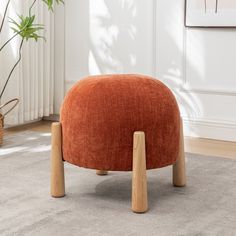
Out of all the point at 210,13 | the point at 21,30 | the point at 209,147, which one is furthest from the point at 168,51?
the point at 21,30

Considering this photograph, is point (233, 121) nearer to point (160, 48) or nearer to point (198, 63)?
point (198, 63)

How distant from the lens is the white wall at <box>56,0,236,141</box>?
12.1 feet

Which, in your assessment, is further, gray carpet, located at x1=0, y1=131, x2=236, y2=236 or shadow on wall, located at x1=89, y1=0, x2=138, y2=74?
shadow on wall, located at x1=89, y1=0, x2=138, y2=74

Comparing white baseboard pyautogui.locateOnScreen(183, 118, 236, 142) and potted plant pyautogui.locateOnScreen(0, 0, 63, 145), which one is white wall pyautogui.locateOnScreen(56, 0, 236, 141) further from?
potted plant pyautogui.locateOnScreen(0, 0, 63, 145)

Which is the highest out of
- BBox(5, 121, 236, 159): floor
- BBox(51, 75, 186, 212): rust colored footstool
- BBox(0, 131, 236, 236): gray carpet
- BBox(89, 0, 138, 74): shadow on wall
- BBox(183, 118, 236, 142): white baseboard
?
BBox(89, 0, 138, 74): shadow on wall

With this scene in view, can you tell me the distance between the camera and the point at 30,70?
411 centimetres

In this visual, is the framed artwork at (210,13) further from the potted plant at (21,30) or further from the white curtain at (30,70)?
the white curtain at (30,70)

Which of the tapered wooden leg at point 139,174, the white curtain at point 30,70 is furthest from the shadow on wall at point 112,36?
the tapered wooden leg at point 139,174

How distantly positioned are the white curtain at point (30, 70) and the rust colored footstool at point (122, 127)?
1.73 meters

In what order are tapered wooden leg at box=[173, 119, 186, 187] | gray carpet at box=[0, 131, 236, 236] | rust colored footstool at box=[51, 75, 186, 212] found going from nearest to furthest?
1. gray carpet at box=[0, 131, 236, 236]
2. rust colored footstool at box=[51, 75, 186, 212]
3. tapered wooden leg at box=[173, 119, 186, 187]

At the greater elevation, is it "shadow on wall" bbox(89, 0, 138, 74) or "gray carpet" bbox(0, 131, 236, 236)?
"shadow on wall" bbox(89, 0, 138, 74)

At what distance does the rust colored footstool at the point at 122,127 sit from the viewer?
7.14ft

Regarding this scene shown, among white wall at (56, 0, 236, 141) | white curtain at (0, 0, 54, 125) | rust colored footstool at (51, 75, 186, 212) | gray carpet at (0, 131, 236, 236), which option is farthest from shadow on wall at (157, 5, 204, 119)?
rust colored footstool at (51, 75, 186, 212)

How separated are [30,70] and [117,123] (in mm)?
2086
